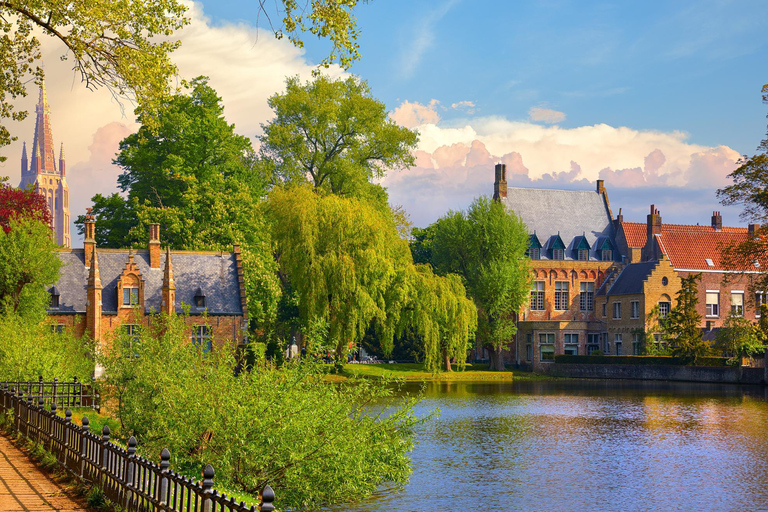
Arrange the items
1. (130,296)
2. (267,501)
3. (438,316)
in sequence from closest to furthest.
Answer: (267,501)
(130,296)
(438,316)

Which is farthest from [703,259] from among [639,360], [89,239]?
[89,239]

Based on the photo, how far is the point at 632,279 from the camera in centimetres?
6462

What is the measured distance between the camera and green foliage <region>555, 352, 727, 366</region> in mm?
51812

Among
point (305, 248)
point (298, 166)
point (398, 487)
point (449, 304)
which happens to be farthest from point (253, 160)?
point (398, 487)

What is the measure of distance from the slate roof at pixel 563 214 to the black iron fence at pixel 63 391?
52410 mm

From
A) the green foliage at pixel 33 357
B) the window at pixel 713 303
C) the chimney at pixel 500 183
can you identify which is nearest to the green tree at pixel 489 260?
the chimney at pixel 500 183

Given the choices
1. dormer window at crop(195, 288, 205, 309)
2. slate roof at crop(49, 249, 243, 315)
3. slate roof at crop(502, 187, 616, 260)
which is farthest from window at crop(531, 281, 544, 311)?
dormer window at crop(195, 288, 205, 309)

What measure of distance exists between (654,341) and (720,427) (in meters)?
34.7

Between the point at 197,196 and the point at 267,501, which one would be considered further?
the point at 197,196

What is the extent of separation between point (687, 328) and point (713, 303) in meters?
13.5

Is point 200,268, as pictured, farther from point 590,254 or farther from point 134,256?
point 590,254

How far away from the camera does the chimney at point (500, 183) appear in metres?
71.8

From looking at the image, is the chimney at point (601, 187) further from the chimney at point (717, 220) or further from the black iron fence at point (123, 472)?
the black iron fence at point (123, 472)

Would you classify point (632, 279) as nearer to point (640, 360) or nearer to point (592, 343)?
point (592, 343)
